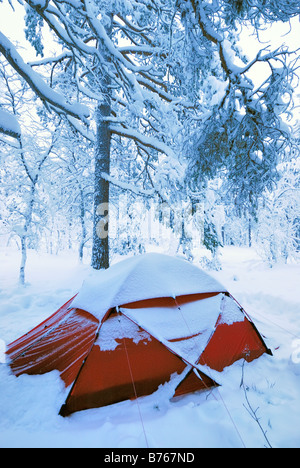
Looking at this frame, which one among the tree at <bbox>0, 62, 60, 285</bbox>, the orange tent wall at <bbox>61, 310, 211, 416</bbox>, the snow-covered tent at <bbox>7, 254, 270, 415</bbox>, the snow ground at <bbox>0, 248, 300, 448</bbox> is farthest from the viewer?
the tree at <bbox>0, 62, 60, 285</bbox>

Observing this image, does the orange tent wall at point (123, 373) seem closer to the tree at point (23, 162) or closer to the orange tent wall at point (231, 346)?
the orange tent wall at point (231, 346)

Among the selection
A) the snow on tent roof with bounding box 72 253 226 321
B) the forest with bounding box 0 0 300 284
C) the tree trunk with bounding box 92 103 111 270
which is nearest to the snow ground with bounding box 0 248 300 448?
the snow on tent roof with bounding box 72 253 226 321

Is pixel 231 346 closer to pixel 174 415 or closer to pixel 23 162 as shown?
pixel 174 415

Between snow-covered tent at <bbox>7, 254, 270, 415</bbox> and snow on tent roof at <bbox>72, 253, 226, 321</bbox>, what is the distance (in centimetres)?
1

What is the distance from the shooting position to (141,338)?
108 inches

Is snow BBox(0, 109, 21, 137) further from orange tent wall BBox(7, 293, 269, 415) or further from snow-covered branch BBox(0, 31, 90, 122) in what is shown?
orange tent wall BBox(7, 293, 269, 415)

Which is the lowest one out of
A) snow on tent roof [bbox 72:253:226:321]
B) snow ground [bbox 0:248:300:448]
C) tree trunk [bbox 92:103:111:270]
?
snow ground [bbox 0:248:300:448]

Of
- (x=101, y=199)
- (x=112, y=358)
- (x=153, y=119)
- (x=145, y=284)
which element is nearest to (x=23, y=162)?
(x=101, y=199)

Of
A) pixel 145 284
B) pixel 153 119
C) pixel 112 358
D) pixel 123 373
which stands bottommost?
pixel 123 373

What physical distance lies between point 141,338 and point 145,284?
27.3 inches

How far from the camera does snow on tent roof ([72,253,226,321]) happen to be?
2.93m

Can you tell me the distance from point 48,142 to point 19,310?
22.2 feet

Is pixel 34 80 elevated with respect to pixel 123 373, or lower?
elevated
